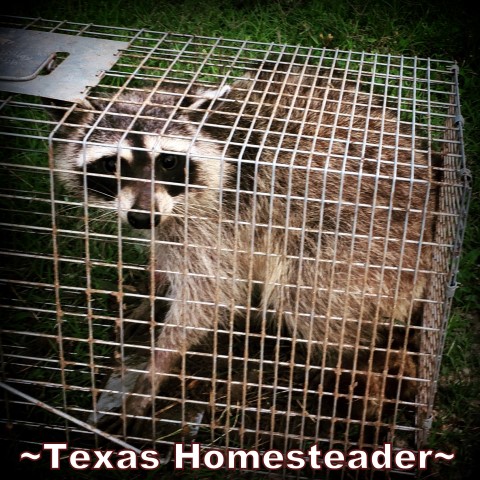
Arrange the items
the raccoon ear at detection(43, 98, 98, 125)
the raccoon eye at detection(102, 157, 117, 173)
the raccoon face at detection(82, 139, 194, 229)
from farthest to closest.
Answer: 1. the raccoon eye at detection(102, 157, 117, 173)
2. the raccoon ear at detection(43, 98, 98, 125)
3. the raccoon face at detection(82, 139, 194, 229)

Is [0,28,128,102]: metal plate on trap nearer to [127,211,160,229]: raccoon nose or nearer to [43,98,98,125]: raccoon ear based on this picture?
[43,98,98,125]: raccoon ear

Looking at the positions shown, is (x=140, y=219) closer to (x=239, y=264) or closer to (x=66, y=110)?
(x=66, y=110)

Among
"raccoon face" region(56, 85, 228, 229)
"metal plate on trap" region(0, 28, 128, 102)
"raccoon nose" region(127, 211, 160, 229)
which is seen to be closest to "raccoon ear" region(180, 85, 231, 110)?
"raccoon face" region(56, 85, 228, 229)

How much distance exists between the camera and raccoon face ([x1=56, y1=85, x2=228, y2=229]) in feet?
7.80

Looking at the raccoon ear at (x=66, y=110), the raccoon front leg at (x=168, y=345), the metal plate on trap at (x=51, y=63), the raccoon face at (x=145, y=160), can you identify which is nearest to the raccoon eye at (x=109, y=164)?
the raccoon face at (x=145, y=160)

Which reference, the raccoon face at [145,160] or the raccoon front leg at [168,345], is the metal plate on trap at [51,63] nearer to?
the raccoon face at [145,160]

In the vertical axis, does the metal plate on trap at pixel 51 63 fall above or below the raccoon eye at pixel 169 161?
above

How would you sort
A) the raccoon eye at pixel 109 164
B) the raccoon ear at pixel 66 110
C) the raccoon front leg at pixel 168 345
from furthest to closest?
the raccoon front leg at pixel 168 345 → the raccoon eye at pixel 109 164 → the raccoon ear at pixel 66 110

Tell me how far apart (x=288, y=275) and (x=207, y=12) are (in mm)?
2726

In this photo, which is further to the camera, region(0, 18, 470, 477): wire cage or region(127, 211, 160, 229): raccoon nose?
region(0, 18, 470, 477): wire cage

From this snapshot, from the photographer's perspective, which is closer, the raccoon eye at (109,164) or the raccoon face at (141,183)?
the raccoon face at (141,183)

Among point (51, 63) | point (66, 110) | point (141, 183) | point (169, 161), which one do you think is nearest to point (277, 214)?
point (169, 161)

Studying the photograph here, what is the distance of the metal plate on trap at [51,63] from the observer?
8.01 ft

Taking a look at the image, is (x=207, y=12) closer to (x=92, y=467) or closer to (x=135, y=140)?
(x=135, y=140)
